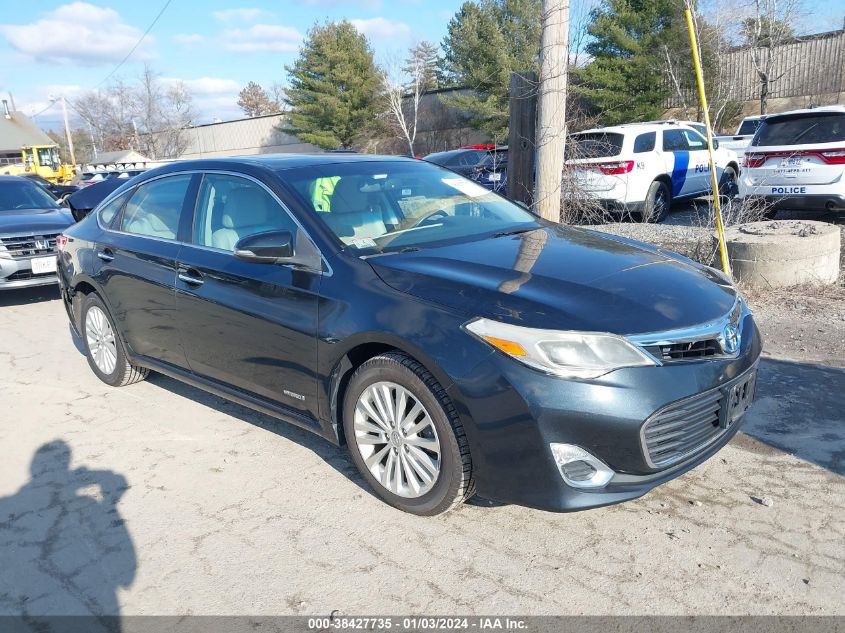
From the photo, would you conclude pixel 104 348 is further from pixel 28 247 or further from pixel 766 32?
pixel 766 32

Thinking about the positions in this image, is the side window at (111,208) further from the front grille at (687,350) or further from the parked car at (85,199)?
the parked car at (85,199)

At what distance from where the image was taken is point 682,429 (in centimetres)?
281

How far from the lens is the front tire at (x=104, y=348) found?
4938 millimetres

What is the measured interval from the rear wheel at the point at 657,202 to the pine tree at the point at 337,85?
31.6 metres

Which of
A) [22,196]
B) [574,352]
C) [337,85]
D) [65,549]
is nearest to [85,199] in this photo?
[22,196]

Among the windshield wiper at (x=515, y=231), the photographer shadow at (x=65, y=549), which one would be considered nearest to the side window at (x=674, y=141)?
the windshield wiper at (x=515, y=231)

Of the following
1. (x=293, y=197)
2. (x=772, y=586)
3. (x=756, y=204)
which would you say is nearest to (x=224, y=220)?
(x=293, y=197)

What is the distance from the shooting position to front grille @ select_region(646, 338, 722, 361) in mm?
2760

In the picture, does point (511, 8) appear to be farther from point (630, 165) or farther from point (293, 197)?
point (293, 197)

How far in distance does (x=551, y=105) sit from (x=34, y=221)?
642cm

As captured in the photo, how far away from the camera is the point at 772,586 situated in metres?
2.61

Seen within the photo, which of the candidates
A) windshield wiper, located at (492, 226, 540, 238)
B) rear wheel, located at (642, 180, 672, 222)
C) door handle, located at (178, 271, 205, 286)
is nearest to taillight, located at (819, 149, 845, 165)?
rear wheel, located at (642, 180, 672, 222)

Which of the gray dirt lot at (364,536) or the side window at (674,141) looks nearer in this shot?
the gray dirt lot at (364,536)

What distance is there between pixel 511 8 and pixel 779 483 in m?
35.2
